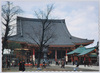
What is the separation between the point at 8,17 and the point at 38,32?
215 centimetres

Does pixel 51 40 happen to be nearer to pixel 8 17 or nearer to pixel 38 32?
pixel 38 32

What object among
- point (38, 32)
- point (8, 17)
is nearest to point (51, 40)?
point (38, 32)

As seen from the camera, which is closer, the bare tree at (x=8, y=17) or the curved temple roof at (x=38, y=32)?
the bare tree at (x=8, y=17)

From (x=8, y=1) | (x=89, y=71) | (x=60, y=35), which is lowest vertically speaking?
(x=89, y=71)

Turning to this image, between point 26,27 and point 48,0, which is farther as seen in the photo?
point 26,27

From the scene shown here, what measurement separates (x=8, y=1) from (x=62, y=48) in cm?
626

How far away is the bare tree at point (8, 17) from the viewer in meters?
10.7

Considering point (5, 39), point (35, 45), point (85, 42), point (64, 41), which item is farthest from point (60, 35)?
point (5, 39)

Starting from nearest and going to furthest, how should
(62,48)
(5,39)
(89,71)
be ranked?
(89,71)
(5,39)
(62,48)

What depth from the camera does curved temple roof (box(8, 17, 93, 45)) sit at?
1245cm

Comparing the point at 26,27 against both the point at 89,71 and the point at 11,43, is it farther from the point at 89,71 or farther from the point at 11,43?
the point at 89,71

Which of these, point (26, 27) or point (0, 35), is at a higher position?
point (26, 27)

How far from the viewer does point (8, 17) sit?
10.8 m

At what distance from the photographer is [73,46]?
1495cm
